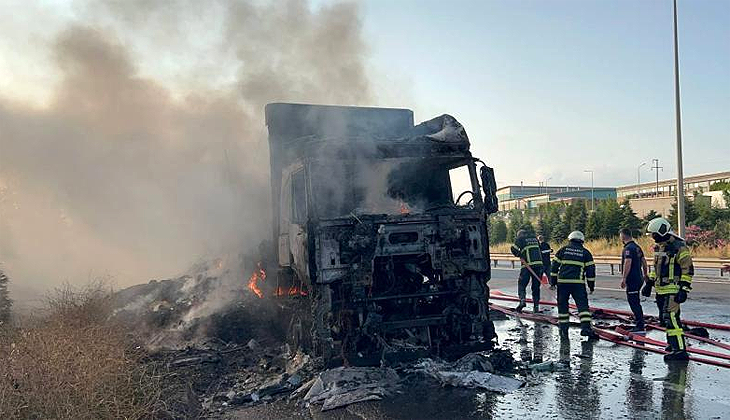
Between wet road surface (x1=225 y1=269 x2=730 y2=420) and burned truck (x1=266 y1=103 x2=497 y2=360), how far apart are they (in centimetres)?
80

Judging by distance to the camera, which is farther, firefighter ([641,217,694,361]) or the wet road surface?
firefighter ([641,217,694,361])

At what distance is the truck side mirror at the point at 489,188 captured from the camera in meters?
6.72

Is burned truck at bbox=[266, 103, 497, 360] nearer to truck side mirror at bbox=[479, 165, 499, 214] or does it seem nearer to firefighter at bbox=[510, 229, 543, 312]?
truck side mirror at bbox=[479, 165, 499, 214]

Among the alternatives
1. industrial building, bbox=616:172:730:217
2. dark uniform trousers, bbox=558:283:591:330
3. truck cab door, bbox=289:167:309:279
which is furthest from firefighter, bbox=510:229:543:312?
industrial building, bbox=616:172:730:217

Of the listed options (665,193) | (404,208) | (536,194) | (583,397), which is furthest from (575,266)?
(536,194)

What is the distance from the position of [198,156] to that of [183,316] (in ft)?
20.5

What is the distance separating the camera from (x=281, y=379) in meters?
6.10

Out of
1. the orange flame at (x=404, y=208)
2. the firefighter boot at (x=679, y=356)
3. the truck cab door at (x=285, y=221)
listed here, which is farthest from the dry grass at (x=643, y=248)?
the truck cab door at (x=285, y=221)

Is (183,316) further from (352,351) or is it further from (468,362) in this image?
(468,362)

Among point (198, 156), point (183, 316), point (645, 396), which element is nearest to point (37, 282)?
point (198, 156)

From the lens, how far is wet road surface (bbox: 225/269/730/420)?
4.79 meters

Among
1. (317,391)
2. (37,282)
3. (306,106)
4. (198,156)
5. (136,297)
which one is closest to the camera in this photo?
(317,391)

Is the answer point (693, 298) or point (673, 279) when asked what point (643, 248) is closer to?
point (693, 298)

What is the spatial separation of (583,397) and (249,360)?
13.1 ft
